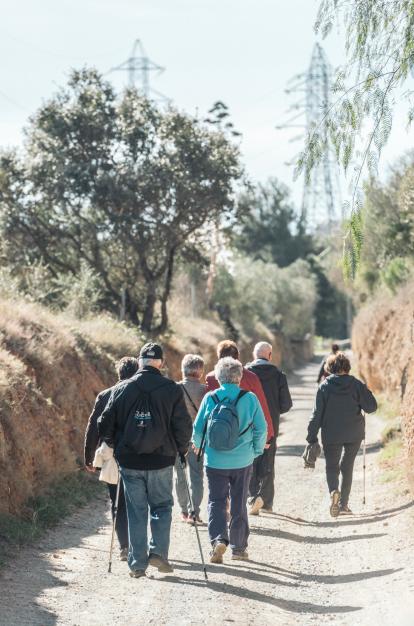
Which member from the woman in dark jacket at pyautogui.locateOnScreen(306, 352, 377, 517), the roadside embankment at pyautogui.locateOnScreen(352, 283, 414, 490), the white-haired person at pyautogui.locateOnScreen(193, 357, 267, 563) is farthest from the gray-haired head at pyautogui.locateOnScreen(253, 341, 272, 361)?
the roadside embankment at pyautogui.locateOnScreen(352, 283, 414, 490)

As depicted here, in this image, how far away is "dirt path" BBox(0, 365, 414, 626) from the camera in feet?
26.9

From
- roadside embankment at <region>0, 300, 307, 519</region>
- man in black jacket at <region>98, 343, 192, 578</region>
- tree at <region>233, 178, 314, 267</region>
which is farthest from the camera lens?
tree at <region>233, 178, 314, 267</region>

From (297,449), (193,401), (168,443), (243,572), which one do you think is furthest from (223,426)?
(297,449)

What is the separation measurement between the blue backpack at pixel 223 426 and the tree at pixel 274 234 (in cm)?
8263

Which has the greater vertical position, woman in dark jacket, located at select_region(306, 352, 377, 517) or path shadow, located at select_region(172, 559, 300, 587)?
woman in dark jacket, located at select_region(306, 352, 377, 517)

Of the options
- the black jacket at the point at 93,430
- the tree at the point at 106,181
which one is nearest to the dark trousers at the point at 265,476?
the black jacket at the point at 93,430

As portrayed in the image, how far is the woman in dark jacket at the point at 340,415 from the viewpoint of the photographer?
12.9 m

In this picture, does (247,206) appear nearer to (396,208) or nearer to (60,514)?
(396,208)

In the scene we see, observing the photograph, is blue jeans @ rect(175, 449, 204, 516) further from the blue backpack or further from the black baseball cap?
the black baseball cap

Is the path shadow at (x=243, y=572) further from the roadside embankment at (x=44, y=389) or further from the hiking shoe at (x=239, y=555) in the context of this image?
the roadside embankment at (x=44, y=389)

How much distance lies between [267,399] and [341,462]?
1.24 m

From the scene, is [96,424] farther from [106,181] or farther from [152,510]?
[106,181]

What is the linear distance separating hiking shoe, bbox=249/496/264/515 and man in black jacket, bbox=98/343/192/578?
12.4ft

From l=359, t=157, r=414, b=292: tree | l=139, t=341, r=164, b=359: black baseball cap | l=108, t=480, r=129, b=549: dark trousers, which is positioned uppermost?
l=359, t=157, r=414, b=292: tree
